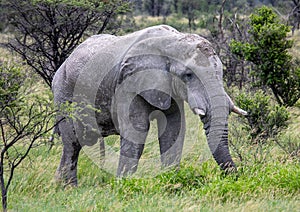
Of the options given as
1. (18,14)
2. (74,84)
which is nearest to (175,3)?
(18,14)

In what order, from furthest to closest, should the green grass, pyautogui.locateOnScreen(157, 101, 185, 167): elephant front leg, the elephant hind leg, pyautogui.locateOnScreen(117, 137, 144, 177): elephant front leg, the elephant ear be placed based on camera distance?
the elephant hind leg, pyautogui.locateOnScreen(157, 101, 185, 167): elephant front leg, pyautogui.locateOnScreen(117, 137, 144, 177): elephant front leg, the elephant ear, the green grass

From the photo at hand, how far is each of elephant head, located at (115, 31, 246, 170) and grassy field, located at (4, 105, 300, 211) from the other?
0.35 meters

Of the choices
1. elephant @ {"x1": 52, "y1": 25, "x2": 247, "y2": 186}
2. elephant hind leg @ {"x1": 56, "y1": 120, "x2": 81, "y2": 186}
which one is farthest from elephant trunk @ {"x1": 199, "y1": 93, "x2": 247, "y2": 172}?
elephant hind leg @ {"x1": 56, "y1": 120, "x2": 81, "y2": 186}

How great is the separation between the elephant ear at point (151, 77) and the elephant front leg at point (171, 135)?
444 mm

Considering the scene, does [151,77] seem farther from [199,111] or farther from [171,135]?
[171,135]

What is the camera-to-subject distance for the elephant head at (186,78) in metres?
4.91

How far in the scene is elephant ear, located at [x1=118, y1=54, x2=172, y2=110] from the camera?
525 centimetres

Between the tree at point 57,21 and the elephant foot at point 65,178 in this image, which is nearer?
the elephant foot at point 65,178

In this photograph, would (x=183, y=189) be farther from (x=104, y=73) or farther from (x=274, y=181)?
(x=104, y=73)

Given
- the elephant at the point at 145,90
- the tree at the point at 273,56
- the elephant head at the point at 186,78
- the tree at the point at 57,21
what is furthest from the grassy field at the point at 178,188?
the tree at the point at 57,21

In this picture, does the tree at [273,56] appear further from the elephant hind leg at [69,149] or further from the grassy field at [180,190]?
the elephant hind leg at [69,149]

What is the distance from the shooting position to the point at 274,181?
16.9 ft

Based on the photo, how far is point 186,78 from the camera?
5.08 meters

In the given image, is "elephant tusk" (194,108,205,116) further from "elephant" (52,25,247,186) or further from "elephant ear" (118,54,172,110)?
"elephant ear" (118,54,172,110)
